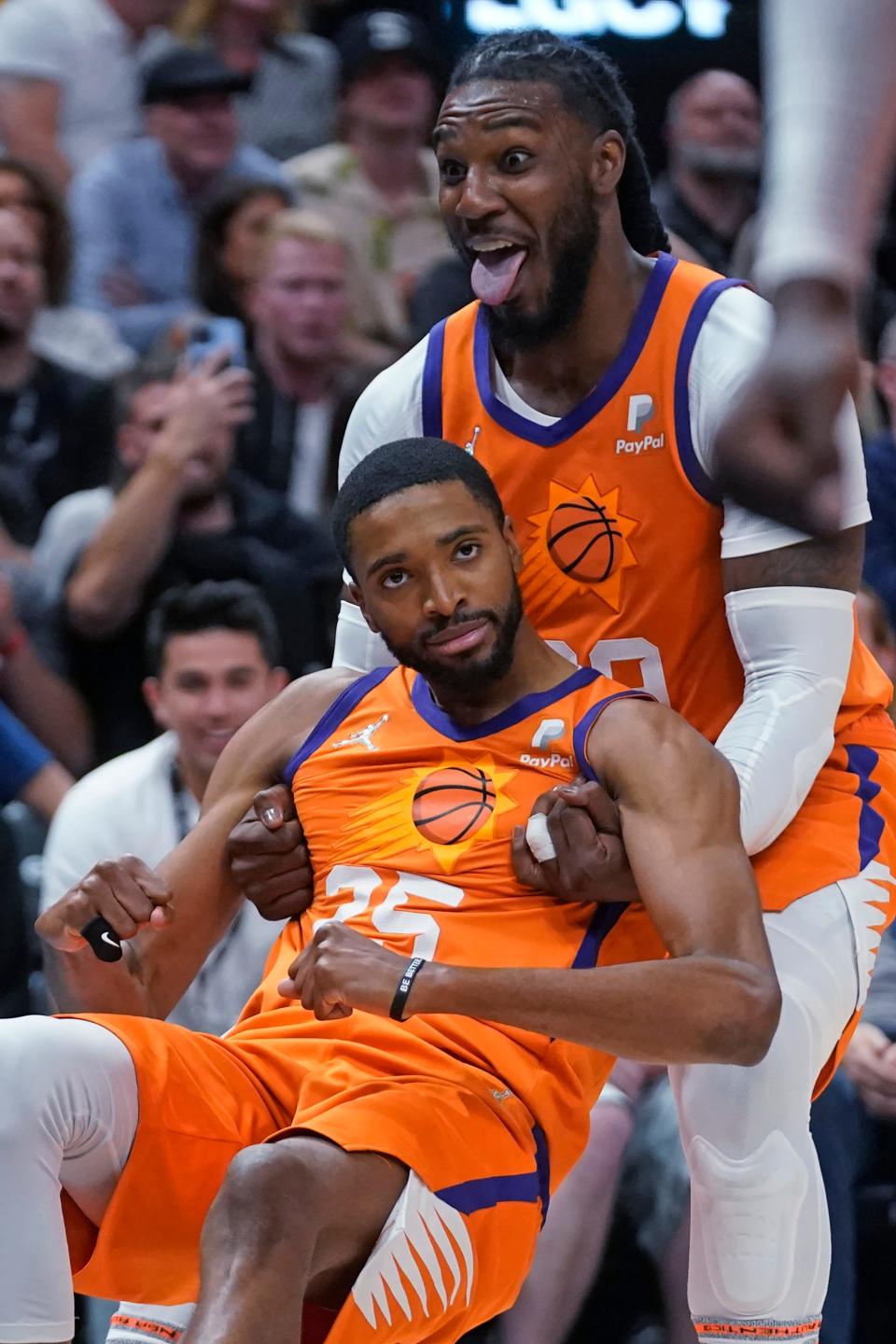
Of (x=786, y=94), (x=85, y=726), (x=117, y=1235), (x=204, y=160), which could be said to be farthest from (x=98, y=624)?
(x=786, y=94)

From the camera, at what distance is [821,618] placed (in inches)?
107

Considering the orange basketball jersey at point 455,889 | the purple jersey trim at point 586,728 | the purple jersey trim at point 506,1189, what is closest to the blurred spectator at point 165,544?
the orange basketball jersey at point 455,889

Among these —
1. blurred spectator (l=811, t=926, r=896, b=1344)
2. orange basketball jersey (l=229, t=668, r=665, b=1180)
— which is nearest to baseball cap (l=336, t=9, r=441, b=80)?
blurred spectator (l=811, t=926, r=896, b=1344)

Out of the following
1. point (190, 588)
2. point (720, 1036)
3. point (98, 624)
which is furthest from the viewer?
point (98, 624)

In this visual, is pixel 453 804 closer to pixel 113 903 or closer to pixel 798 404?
pixel 113 903

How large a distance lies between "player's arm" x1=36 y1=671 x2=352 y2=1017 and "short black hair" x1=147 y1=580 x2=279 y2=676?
1.33 m

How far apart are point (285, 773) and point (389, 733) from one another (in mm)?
183

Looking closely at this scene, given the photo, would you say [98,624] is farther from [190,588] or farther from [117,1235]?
[117,1235]

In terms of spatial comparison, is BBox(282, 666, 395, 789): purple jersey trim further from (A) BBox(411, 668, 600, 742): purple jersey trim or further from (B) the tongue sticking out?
(B) the tongue sticking out

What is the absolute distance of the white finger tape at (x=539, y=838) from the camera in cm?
265

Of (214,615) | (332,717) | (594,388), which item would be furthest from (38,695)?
(594,388)

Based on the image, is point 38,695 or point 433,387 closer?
point 433,387

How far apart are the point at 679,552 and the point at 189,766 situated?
5.51 feet

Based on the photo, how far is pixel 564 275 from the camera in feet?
9.21
